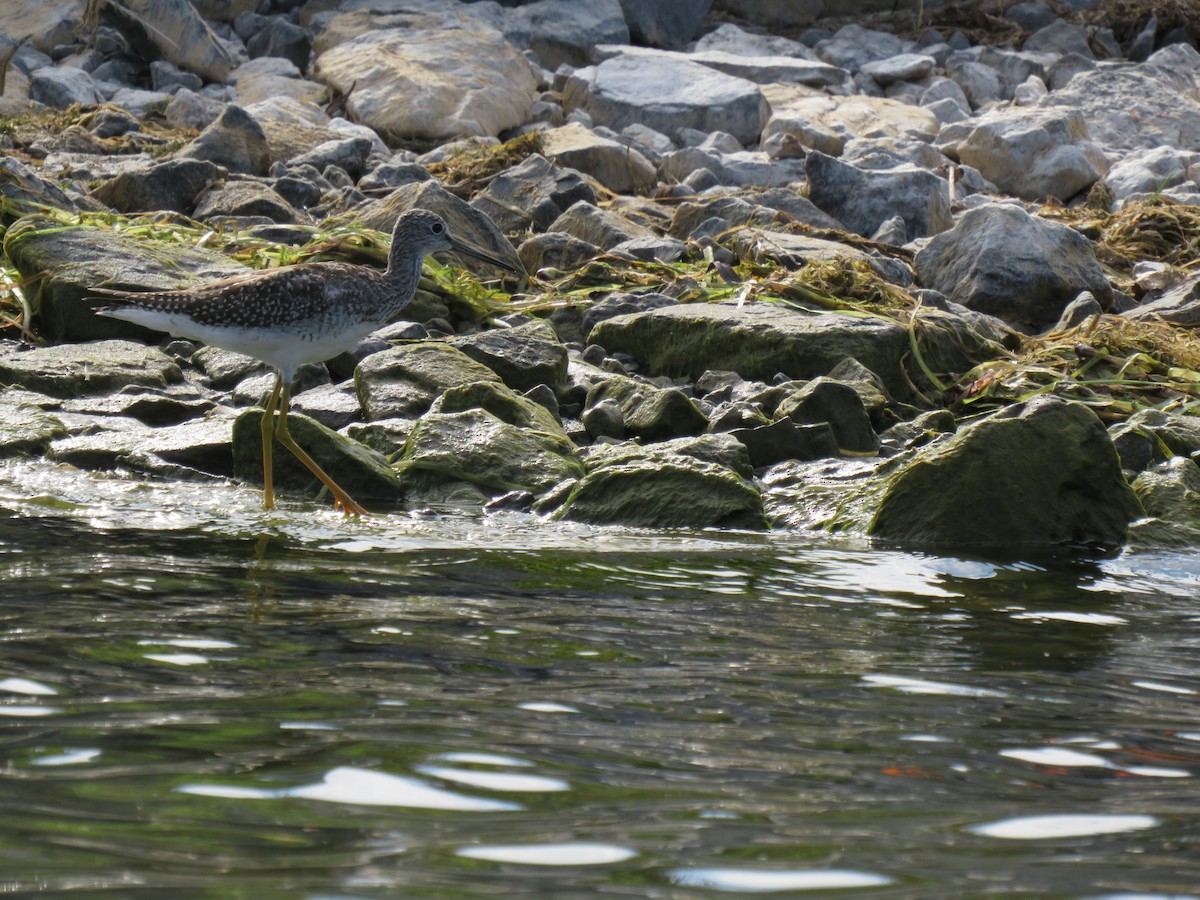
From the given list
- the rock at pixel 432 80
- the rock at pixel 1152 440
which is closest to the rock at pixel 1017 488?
the rock at pixel 1152 440

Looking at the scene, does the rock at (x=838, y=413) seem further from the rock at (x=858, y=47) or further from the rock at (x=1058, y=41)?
the rock at (x=1058, y=41)

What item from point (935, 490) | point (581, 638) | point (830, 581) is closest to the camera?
point (581, 638)

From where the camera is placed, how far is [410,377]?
27.8 feet

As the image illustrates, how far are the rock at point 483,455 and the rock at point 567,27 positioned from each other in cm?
1390

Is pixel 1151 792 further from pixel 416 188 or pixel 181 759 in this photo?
pixel 416 188

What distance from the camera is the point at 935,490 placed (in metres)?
6.52

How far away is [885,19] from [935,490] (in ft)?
61.6

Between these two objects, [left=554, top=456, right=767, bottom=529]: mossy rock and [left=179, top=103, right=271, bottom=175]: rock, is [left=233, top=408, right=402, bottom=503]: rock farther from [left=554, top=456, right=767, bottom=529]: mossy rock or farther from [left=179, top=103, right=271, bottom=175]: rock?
[left=179, top=103, right=271, bottom=175]: rock

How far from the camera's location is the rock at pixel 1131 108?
18.6 m

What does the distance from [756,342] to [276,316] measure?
3.07 meters

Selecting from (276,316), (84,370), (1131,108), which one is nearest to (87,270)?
(84,370)

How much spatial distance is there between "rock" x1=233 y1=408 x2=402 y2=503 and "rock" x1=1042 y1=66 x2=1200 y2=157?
43.6 ft

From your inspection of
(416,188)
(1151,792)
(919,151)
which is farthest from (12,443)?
(919,151)

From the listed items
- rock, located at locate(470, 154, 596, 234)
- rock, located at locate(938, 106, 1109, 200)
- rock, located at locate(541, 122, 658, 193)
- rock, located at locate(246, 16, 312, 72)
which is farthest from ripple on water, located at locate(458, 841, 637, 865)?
rock, located at locate(246, 16, 312, 72)
